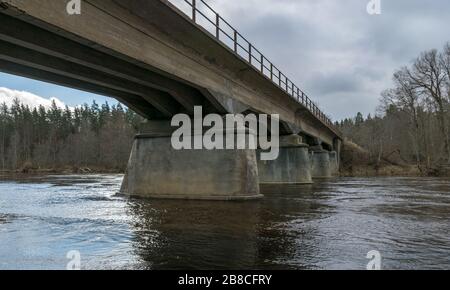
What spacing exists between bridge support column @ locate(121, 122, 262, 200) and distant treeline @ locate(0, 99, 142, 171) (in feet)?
294

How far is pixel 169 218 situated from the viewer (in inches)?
565

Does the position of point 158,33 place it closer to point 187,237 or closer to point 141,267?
point 187,237

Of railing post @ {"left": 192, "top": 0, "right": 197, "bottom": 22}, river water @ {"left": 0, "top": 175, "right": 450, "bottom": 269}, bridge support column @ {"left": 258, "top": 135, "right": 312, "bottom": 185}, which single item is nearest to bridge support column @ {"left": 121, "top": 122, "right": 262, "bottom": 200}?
river water @ {"left": 0, "top": 175, "right": 450, "bottom": 269}

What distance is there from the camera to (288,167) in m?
40.8

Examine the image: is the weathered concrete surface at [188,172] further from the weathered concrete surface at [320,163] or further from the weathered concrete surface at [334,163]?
the weathered concrete surface at [334,163]

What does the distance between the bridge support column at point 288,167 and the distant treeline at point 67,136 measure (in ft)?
252

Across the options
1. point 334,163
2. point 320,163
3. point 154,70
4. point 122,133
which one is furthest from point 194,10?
point 122,133

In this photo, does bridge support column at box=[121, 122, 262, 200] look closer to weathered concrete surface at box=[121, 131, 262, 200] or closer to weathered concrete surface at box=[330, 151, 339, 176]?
weathered concrete surface at box=[121, 131, 262, 200]

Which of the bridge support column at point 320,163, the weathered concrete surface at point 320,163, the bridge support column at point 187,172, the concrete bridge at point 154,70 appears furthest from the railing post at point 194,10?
the weathered concrete surface at point 320,163

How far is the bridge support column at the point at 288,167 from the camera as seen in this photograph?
40.4m

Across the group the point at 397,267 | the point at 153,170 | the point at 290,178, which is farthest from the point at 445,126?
the point at 397,267

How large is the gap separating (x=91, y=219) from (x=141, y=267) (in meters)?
7.48

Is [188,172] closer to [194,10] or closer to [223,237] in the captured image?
[194,10]

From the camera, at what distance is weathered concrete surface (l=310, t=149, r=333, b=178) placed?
61281 millimetres
